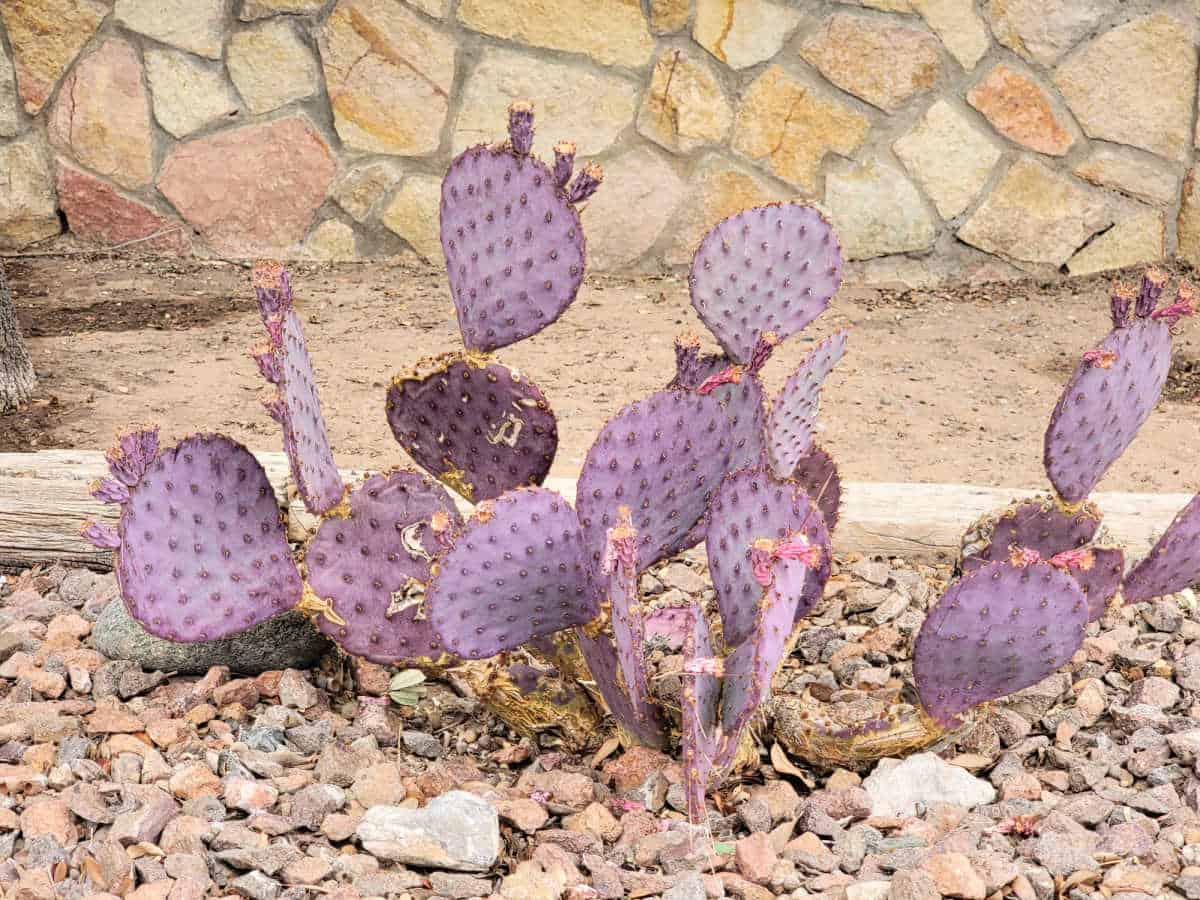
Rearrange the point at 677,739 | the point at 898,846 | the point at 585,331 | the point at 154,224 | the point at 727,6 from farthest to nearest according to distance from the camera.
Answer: the point at 154,224 → the point at 727,6 → the point at 585,331 → the point at 677,739 → the point at 898,846

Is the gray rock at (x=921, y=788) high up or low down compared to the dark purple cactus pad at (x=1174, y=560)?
down

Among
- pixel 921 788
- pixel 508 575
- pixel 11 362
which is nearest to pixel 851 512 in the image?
pixel 921 788

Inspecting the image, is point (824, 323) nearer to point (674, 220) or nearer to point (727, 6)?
point (674, 220)

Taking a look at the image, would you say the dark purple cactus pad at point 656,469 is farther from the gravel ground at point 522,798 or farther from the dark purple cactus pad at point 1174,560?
the dark purple cactus pad at point 1174,560

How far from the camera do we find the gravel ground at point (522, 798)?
1759mm

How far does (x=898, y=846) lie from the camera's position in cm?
186

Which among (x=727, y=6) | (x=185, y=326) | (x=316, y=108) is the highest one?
(x=727, y=6)

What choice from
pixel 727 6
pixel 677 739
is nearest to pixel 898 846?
pixel 677 739

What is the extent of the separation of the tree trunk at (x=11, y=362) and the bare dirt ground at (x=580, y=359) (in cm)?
6

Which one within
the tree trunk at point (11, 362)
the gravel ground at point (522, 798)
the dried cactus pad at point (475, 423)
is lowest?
the tree trunk at point (11, 362)

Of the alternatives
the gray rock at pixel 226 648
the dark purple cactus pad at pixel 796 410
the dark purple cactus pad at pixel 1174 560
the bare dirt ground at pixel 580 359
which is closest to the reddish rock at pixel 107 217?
the bare dirt ground at pixel 580 359

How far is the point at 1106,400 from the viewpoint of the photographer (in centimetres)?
212

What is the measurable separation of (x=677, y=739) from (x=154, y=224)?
3.94 meters

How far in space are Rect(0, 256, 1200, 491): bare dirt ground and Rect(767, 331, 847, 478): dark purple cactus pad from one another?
134cm
